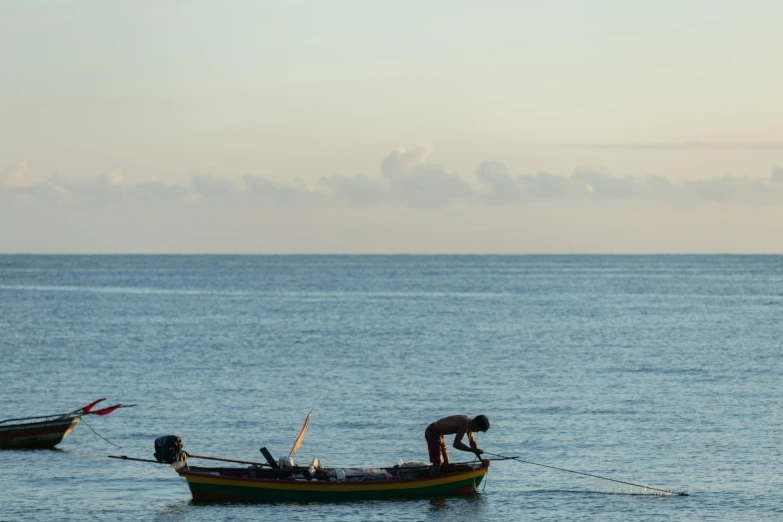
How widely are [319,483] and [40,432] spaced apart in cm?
1291

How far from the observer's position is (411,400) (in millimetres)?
49031

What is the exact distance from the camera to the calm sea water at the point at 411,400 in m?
30.7

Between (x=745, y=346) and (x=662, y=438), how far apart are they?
3770 cm

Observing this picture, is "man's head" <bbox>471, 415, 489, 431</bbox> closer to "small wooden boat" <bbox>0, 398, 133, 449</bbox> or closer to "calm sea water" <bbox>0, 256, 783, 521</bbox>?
Answer: "calm sea water" <bbox>0, 256, 783, 521</bbox>

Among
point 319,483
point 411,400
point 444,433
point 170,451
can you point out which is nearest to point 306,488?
point 319,483

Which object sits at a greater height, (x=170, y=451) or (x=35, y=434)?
(x=170, y=451)

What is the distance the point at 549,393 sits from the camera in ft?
168

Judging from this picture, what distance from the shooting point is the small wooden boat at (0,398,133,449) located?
37719 mm

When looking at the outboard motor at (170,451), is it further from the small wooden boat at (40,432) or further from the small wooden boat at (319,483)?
the small wooden boat at (40,432)

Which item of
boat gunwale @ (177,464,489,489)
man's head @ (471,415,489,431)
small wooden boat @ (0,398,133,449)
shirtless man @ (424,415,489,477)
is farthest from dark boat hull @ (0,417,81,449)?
man's head @ (471,415,489,431)

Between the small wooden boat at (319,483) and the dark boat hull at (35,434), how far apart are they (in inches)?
380

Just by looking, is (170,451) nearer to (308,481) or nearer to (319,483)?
(308,481)

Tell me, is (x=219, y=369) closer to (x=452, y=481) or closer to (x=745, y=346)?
(x=452, y=481)

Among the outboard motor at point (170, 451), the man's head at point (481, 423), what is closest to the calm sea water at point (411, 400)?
the outboard motor at point (170, 451)
